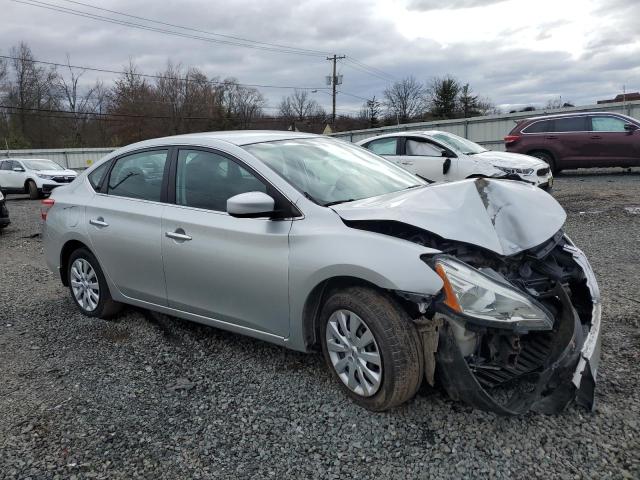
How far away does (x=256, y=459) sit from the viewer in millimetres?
2576

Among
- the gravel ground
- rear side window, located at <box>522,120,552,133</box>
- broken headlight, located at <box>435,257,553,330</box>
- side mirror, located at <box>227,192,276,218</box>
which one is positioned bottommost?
the gravel ground

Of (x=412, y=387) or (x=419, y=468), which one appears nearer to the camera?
(x=419, y=468)

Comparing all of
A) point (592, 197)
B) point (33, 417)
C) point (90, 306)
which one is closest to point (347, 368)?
point (33, 417)

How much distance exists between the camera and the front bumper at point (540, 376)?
253 centimetres

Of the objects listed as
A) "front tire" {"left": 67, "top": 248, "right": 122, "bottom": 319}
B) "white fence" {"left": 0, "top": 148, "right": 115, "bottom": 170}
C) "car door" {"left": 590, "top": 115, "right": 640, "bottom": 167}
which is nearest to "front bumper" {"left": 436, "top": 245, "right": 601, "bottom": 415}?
"front tire" {"left": 67, "top": 248, "right": 122, "bottom": 319}

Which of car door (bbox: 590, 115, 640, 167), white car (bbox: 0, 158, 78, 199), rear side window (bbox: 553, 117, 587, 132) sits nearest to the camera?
car door (bbox: 590, 115, 640, 167)

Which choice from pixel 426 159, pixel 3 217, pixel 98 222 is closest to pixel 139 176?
pixel 98 222

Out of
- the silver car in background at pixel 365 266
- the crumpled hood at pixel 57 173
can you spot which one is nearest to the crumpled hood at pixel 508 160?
the silver car in background at pixel 365 266

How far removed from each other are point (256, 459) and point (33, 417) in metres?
1.45

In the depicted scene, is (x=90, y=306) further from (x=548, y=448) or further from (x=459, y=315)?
(x=548, y=448)

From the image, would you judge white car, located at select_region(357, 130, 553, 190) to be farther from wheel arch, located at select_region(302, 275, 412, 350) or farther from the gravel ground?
wheel arch, located at select_region(302, 275, 412, 350)

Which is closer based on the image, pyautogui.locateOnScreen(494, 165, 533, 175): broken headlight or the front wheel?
pyautogui.locateOnScreen(494, 165, 533, 175): broken headlight

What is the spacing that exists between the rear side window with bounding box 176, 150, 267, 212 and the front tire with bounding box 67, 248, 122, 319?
4.24 feet

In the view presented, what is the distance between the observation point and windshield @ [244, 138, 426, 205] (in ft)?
11.0
